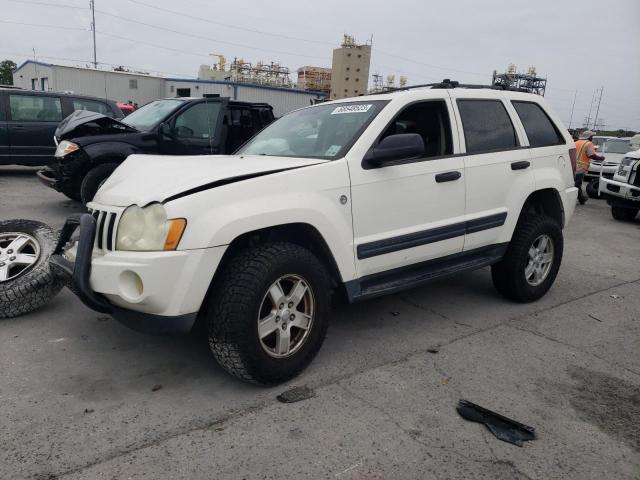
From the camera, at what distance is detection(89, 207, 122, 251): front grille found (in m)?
2.85

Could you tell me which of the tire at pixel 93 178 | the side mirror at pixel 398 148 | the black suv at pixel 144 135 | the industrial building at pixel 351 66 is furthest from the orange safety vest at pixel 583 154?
the industrial building at pixel 351 66

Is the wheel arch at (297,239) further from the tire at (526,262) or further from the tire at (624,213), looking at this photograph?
the tire at (624,213)

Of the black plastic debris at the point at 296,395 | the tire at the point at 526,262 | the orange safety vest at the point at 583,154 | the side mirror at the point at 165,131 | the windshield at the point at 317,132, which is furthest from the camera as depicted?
the orange safety vest at the point at 583,154

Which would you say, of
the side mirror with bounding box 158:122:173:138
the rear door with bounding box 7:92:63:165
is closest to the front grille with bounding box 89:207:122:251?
the side mirror with bounding box 158:122:173:138

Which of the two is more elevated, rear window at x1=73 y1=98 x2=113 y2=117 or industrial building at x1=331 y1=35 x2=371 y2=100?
industrial building at x1=331 y1=35 x2=371 y2=100

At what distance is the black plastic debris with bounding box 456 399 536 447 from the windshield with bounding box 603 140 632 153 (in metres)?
14.5

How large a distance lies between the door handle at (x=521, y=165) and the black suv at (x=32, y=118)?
26.8 ft

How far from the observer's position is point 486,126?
4266mm

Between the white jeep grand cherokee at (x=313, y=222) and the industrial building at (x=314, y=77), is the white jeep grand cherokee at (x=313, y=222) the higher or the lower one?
the lower one

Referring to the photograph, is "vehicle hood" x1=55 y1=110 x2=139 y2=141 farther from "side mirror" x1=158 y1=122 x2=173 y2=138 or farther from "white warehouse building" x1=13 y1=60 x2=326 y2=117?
"white warehouse building" x1=13 y1=60 x2=326 y2=117

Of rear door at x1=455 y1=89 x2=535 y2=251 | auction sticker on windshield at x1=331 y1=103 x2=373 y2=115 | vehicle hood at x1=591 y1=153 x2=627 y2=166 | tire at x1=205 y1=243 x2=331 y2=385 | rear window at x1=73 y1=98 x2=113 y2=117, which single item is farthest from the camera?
vehicle hood at x1=591 y1=153 x2=627 y2=166

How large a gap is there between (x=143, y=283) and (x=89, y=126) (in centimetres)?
525

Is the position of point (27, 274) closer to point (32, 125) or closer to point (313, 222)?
point (313, 222)

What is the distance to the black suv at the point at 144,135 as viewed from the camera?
6754mm
